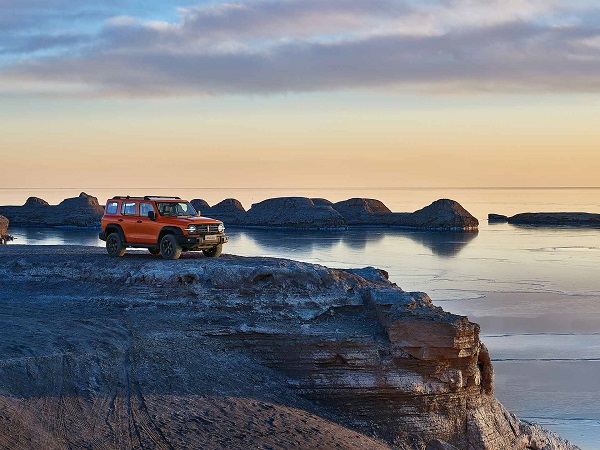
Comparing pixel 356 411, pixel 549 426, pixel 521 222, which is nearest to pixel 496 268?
pixel 549 426

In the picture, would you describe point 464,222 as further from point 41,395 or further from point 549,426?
point 41,395

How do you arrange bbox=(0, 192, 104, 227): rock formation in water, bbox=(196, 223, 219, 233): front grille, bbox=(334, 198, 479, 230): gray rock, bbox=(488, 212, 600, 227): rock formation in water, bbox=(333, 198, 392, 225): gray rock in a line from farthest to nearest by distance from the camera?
bbox=(488, 212, 600, 227): rock formation in water
bbox=(333, 198, 392, 225): gray rock
bbox=(334, 198, 479, 230): gray rock
bbox=(0, 192, 104, 227): rock formation in water
bbox=(196, 223, 219, 233): front grille

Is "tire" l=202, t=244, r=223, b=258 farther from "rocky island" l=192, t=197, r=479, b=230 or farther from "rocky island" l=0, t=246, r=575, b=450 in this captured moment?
"rocky island" l=192, t=197, r=479, b=230

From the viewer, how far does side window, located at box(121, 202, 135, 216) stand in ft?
89.6

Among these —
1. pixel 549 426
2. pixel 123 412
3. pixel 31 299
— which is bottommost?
pixel 549 426

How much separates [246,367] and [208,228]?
7.72 m

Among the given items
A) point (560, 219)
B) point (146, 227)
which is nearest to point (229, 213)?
point (560, 219)

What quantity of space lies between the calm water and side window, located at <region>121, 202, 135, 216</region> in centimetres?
1273

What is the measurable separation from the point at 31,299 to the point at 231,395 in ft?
28.2

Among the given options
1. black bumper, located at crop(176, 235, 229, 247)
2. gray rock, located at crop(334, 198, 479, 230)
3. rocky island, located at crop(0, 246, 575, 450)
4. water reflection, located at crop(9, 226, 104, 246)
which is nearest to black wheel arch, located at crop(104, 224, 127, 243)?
black bumper, located at crop(176, 235, 229, 247)

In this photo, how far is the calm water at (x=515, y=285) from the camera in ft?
79.2

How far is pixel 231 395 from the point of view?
18.4 meters

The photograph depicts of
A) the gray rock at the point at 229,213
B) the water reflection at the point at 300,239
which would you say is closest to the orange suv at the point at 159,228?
the water reflection at the point at 300,239

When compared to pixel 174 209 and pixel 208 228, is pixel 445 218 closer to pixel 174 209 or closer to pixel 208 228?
pixel 174 209
